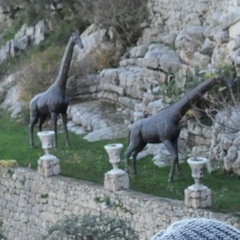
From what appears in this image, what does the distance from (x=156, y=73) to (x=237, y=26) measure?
3002 mm

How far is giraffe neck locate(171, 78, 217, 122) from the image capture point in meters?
11.6

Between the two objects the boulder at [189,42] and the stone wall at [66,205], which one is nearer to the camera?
the stone wall at [66,205]

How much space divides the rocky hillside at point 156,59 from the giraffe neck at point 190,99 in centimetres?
153

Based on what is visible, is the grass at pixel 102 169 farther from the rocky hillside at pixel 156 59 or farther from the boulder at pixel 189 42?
the boulder at pixel 189 42

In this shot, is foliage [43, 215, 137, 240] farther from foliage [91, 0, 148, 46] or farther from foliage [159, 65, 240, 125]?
foliage [91, 0, 148, 46]

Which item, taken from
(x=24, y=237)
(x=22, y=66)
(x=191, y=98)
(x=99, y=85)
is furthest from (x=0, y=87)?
(x=191, y=98)

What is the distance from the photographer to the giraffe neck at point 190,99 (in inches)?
457

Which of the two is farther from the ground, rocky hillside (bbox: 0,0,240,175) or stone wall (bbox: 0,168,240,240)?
rocky hillside (bbox: 0,0,240,175)

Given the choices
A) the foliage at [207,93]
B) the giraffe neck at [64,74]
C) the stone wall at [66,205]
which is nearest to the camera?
the stone wall at [66,205]

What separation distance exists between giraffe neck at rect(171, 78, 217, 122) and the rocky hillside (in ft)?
5.02

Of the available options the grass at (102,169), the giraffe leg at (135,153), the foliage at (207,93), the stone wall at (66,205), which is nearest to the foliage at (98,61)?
the grass at (102,169)

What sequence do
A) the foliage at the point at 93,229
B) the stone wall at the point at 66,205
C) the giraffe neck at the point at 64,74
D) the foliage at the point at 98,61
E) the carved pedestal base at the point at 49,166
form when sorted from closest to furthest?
the foliage at the point at 93,229, the stone wall at the point at 66,205, the carved pedestal base at the point at 49,166, the giraffe neck at the point at 64,74, the foliage at the point at 98,61

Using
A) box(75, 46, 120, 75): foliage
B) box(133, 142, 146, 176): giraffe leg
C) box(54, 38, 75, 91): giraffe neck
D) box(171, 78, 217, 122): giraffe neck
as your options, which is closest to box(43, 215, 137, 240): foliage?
box(171, 78, 217, 122): giraffe neck

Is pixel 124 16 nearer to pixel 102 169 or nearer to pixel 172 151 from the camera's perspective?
pixel 102 169
